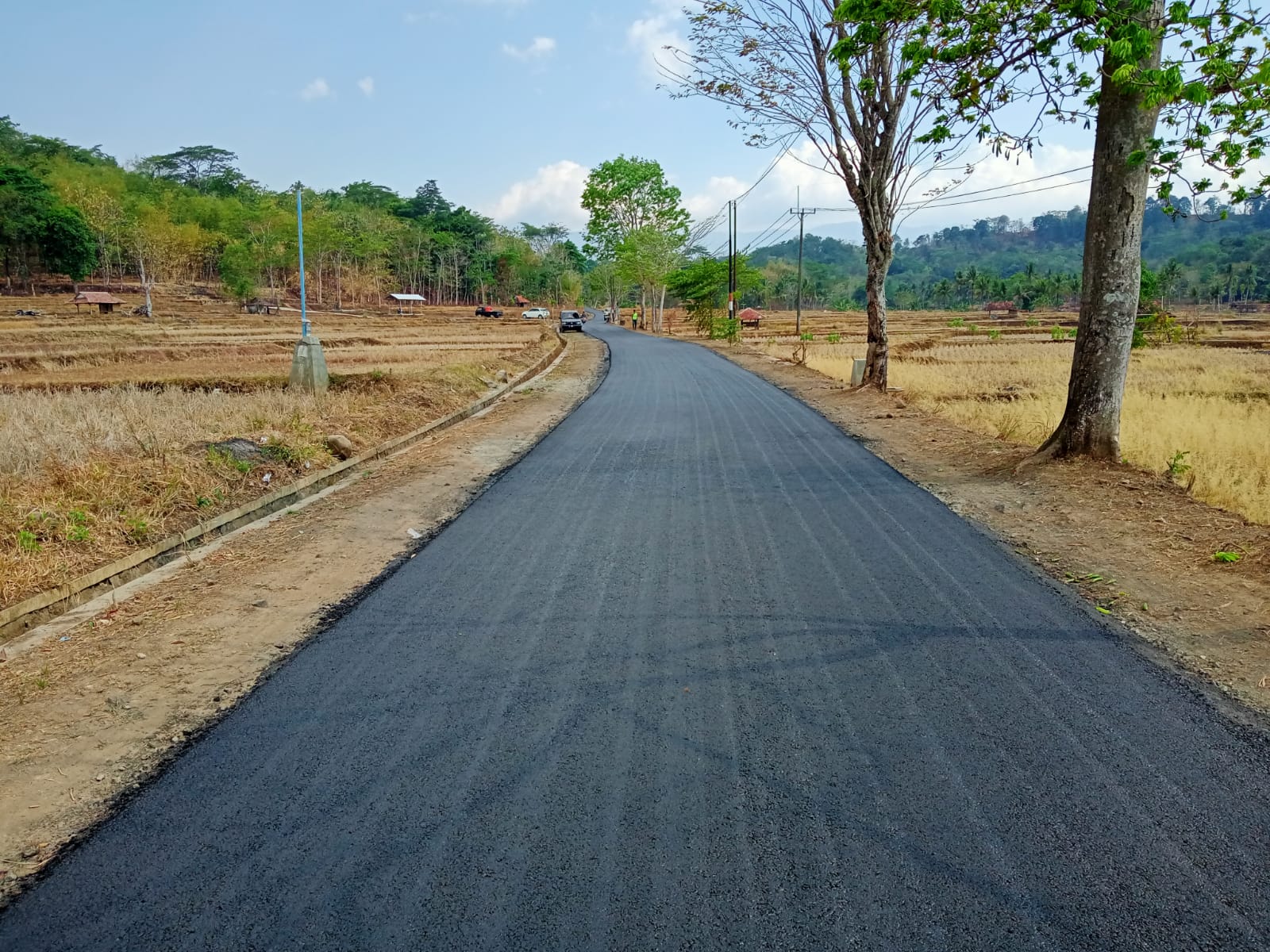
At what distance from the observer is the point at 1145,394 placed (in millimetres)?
16641

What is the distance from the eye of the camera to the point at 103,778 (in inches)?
128

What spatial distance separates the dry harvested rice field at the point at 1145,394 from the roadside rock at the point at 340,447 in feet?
28.3

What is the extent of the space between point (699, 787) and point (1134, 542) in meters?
4.89

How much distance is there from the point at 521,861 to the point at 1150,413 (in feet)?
45.8

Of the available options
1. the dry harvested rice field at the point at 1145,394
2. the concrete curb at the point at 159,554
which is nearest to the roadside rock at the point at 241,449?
the concrete curb at the point at 159,554

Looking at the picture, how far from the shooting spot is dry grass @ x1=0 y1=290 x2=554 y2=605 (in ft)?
19.5

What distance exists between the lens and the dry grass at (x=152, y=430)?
19.5 ft

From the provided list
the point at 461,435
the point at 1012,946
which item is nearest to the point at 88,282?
the point at 461,435

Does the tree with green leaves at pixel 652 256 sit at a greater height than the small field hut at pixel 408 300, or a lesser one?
greater

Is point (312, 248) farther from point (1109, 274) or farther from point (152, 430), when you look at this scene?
point (1109, 274)

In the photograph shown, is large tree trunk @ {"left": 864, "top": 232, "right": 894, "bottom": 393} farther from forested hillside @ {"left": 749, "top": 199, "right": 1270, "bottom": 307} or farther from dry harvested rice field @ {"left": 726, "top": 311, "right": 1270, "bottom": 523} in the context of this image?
forested hillside @ {"left": 749, "top": 199, "right": 1270, "bottom": 307}

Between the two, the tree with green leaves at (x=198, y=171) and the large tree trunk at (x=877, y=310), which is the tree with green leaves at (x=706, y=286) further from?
the tree with green leaves at (x=198, y=171)

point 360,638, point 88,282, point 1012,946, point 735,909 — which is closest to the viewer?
point 1012,946

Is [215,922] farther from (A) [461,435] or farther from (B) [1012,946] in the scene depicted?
(A) [461,435]
